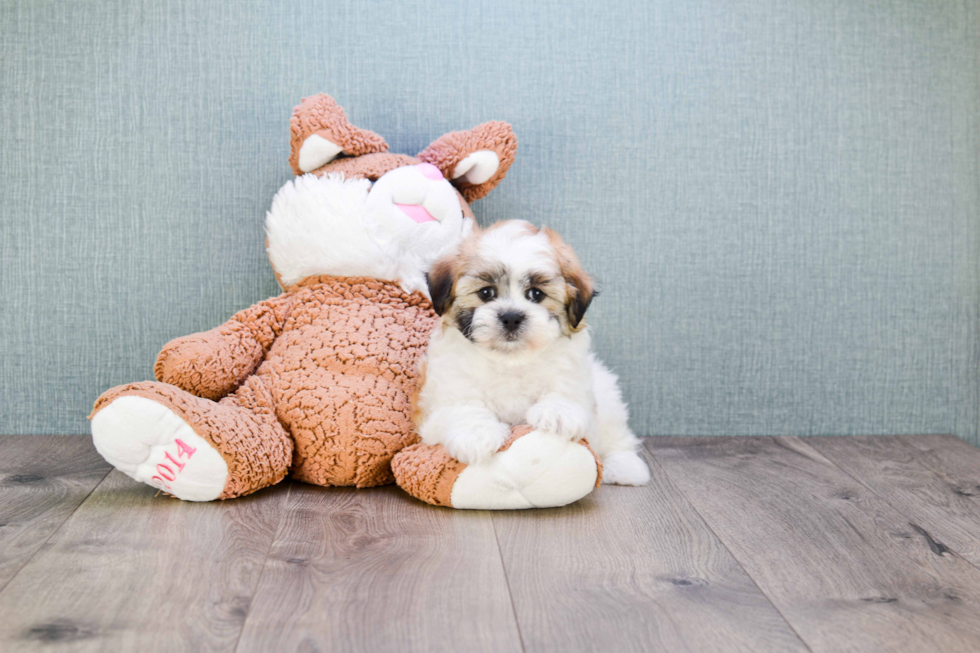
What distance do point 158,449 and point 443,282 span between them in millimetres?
654

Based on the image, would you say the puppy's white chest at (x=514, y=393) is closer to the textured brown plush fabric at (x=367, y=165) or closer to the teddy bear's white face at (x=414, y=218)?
the teddy bear's white face at (x=414, y=218)

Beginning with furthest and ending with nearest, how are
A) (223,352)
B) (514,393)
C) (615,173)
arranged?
(615,173) → (223,352) → (514,393)

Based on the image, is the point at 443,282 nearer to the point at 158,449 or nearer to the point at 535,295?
the point at 535,295

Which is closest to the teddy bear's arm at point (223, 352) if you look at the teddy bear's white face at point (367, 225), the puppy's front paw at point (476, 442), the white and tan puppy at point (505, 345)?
the teddy bear's white face at point (367, 225)

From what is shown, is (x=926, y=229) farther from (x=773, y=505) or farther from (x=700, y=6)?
(x=773, y=505)

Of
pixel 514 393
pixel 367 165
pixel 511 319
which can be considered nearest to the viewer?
pixel 511 319

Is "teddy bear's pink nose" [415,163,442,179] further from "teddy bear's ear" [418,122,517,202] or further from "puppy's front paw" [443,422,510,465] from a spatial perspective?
"puppy's front paw" [443,422,510,465]

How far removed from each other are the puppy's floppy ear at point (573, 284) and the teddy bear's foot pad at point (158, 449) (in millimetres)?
770

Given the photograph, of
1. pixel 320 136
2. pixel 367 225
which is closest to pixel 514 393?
pixel 367 225

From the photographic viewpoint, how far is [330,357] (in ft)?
5.83

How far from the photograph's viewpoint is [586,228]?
7.21 feet

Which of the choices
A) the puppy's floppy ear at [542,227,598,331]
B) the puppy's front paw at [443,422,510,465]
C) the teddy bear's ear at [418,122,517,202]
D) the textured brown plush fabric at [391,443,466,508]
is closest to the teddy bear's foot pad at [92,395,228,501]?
the textured brown plush fabric at [391,443,466,508]

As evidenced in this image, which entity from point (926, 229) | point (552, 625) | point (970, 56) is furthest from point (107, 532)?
point (970, 56)

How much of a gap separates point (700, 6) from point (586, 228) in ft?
2.27
